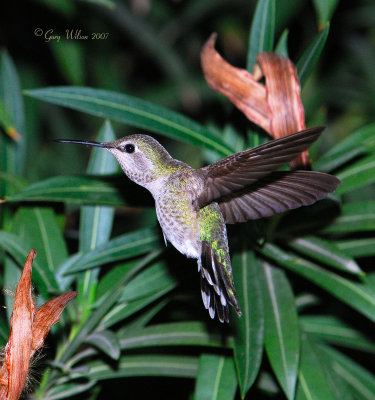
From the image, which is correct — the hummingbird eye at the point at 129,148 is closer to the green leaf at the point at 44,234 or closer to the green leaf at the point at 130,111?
the green leaf at the point at 130,111

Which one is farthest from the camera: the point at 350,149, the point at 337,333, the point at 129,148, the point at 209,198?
the point at 337,333

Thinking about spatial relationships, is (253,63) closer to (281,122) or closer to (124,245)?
(281,122)

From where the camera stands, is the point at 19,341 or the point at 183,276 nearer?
the point at 19,341

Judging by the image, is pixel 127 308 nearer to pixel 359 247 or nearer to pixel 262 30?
pixel 359 247

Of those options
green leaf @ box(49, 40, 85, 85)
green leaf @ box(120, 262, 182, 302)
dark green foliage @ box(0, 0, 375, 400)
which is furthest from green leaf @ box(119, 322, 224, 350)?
green leaf @ box(49, 40, 85, 85)

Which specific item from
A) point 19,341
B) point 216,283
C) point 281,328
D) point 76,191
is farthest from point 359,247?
point 19,341

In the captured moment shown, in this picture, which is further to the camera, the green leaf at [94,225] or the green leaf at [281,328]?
the green leaf at [94,225]

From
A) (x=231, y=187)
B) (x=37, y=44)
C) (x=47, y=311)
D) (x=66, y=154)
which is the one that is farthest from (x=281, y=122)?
(x=37, y=44)

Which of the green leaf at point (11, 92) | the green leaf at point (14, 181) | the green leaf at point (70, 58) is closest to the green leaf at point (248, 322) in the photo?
the green leaf at point (14, 181)
